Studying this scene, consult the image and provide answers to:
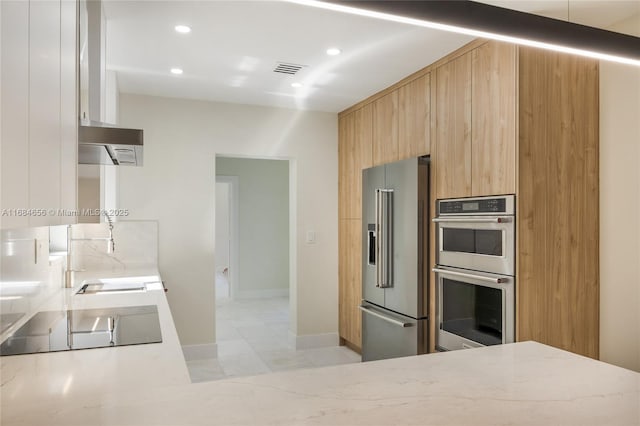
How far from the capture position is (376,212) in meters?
3.82

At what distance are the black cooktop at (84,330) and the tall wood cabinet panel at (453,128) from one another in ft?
6.59

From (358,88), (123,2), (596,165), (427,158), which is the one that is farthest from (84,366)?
(358,88)

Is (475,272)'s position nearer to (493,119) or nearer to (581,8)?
(493,119)

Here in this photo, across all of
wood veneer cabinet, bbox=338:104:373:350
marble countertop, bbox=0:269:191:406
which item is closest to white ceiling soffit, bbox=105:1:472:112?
wood veneer cabinet, bbox=338:104:373:350

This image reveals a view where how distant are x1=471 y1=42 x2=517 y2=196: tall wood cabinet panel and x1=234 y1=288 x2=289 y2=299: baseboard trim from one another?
544 centimetres

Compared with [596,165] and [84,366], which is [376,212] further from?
[84,366]

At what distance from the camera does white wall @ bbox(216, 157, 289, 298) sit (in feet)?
25.3

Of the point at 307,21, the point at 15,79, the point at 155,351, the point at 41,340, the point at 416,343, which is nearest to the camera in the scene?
the point at 15,79

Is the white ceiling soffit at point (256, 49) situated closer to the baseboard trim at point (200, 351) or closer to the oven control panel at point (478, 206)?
the oven control panel at point (478, 206)

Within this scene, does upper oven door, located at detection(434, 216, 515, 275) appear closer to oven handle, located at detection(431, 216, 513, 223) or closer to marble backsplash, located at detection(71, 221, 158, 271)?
oven handle, located at detection(431, 216, 513, 223)

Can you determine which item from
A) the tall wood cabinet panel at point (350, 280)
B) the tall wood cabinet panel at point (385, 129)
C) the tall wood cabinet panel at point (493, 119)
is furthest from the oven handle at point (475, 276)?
the tall wood cabinet panel at point (350, 280)

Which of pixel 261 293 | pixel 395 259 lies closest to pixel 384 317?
pixel 395 259

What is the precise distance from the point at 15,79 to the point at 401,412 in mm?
976

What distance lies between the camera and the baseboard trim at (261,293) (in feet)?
25.1
